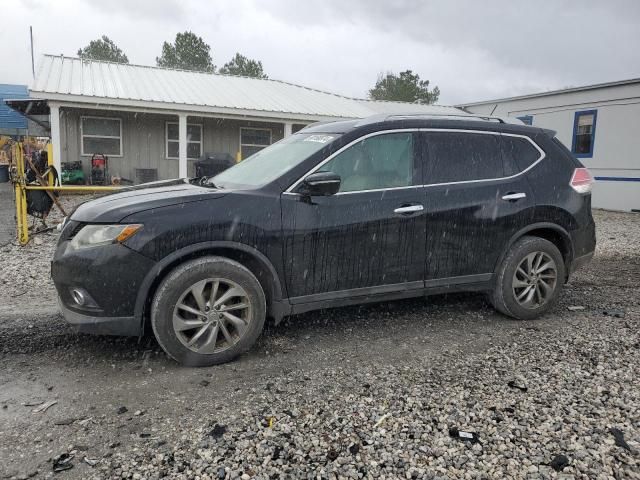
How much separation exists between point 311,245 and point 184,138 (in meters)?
12.9

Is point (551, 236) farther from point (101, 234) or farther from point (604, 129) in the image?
point (604, 129)

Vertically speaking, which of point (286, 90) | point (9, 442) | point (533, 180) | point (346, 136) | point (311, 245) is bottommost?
point (9, 442)

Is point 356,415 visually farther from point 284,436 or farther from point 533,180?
point 533,180

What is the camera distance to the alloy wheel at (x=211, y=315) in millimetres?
3412

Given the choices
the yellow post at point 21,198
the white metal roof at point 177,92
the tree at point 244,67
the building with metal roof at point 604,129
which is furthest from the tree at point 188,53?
the yellow post at point 21,198

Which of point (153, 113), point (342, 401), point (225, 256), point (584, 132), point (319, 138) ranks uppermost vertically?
point (153, 113)

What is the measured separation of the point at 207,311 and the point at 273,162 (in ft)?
4.76

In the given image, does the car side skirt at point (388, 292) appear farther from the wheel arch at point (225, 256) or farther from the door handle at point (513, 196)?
the door handle at point (513, 196)

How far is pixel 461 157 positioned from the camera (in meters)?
4.35

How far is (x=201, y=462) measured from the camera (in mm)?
2434

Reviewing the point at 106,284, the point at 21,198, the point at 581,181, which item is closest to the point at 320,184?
the point at 106,284

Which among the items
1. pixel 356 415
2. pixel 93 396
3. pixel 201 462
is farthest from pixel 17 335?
→ pixel 356 415

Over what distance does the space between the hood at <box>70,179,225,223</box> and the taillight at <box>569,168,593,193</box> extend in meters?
3.31

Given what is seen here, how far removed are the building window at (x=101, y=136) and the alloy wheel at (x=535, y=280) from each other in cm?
1507
